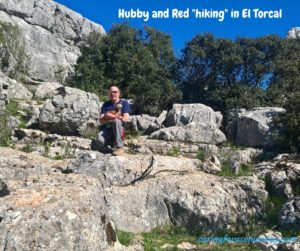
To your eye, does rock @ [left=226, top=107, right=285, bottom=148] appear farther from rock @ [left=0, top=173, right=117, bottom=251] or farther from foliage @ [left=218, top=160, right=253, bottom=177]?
rock @ [left=0, top=173, right=117, bottom=251]

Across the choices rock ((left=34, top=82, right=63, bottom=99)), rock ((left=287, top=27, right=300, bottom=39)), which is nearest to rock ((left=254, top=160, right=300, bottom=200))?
rock ((left=34, top=82, right=63, bottom=99))

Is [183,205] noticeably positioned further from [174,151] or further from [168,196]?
[174,151]

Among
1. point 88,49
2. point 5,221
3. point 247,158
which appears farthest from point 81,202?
point 88,49

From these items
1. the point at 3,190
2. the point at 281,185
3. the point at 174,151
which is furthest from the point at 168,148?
the point at 3,190

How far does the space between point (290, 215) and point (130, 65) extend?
26548mm

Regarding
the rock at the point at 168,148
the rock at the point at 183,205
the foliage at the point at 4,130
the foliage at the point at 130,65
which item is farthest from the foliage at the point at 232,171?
the foliage at the point at 130,65

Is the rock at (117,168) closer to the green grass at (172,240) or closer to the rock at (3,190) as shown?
the green grass at (172,240)

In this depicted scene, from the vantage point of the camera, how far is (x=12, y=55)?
37938mm

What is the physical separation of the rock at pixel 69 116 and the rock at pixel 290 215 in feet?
38.1

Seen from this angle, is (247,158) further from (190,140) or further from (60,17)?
(60,17)

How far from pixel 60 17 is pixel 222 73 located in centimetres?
2229

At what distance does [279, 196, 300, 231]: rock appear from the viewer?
35.5 ft

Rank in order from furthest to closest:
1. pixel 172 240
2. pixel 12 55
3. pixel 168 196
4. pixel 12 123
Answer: pixel 12 55 → pixel 12 123 → pixel 168 196 → pixel 172 240

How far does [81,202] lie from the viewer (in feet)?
26.7
